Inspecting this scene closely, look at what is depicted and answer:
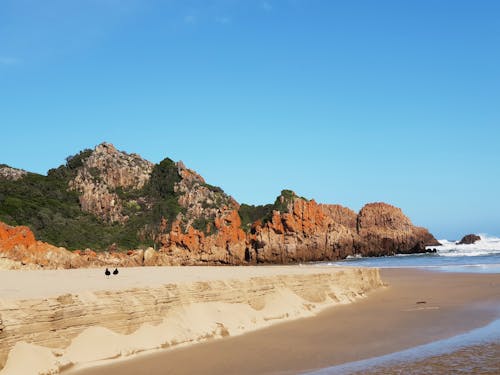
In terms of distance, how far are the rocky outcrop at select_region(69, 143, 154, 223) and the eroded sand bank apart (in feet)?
215

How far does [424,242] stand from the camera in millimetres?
106812

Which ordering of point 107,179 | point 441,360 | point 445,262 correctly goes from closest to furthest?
point 441,360 → point 445,262 → point 107,179

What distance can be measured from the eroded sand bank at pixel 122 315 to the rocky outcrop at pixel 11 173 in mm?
71024

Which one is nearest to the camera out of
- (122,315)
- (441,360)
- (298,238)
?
(441,360)

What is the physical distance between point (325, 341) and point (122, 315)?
4461mm

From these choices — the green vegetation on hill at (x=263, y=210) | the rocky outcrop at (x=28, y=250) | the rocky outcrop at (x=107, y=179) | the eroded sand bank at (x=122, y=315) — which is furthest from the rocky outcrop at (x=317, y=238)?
the eroded sand bank at (x=122, y=315)

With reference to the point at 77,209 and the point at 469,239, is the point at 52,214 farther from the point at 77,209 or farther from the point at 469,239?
the point at 469,239

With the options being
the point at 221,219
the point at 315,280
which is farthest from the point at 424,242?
the point at 315,280

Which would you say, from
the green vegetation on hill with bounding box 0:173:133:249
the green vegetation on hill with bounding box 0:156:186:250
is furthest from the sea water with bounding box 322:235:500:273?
the green vegetation on hill with bounding box 0:173:133:249

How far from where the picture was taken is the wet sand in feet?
28.8

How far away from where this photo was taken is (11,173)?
252 feet

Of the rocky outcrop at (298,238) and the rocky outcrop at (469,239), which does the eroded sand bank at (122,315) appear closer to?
the rocky outcrop at (298,238)

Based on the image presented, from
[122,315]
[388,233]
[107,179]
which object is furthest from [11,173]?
[122,315]

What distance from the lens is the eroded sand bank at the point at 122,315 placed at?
27.0 ft
